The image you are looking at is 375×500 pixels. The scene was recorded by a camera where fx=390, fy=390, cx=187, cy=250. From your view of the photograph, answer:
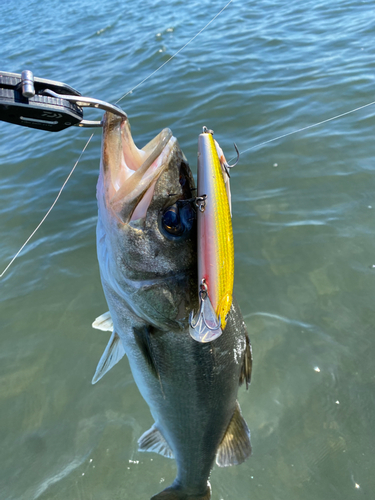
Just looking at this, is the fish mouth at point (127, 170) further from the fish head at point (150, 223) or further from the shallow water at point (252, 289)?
the shallow water at point (252, 289)

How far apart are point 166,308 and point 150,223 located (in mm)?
441

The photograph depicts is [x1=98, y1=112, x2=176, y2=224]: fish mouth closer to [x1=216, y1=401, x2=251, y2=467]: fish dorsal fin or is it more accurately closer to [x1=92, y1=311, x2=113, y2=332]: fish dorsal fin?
[x1=92, y1=311, x2=113, y2=332]: fish dorsal fin

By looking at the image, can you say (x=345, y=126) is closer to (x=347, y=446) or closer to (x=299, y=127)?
(x=299, y=127)

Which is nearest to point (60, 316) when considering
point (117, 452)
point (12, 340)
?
point (12, 340)

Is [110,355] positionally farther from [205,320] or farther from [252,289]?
[252,289]

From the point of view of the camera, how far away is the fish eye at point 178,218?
6.12 ft

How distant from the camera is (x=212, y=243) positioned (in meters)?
1.69

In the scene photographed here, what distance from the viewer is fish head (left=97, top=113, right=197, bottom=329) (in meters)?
1.84

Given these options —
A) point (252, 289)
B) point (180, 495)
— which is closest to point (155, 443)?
point (180, 495)

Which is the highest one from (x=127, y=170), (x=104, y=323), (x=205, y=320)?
(x=127, y=170)

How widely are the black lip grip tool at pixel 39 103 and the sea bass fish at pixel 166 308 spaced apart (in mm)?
215

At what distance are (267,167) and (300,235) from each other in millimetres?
1483

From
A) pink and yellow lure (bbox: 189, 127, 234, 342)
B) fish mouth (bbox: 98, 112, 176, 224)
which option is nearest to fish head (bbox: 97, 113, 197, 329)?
fish mouth (bbox: 98, 112, 176, 224)

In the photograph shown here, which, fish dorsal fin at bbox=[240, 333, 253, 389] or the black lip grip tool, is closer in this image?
the black lip grip tool
